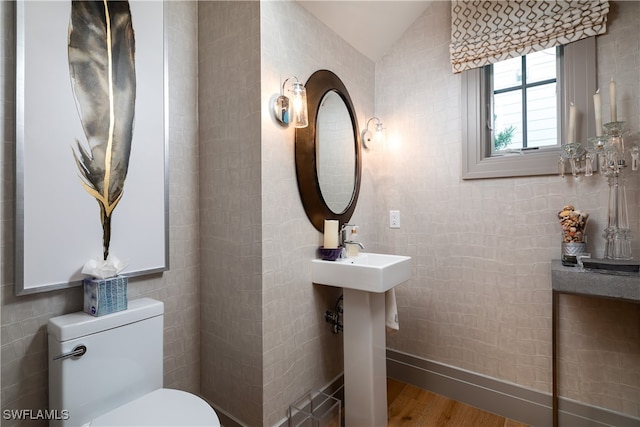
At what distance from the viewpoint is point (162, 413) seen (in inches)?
43.8

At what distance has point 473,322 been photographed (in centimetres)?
189

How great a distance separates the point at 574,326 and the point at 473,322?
48 centimetres

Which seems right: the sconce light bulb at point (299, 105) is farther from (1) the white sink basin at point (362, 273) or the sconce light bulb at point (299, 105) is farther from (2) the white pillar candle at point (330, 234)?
(1) the white sink basin at point (362, 273)

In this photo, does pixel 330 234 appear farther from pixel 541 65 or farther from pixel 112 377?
pixel 541 65

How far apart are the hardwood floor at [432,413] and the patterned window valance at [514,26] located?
2.00 m

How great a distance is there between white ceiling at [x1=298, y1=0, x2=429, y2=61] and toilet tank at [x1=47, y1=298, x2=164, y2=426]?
1.74 metres

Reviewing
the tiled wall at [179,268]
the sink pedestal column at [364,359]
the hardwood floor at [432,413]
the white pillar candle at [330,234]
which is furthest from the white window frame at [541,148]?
the tiled wall at [179,268]

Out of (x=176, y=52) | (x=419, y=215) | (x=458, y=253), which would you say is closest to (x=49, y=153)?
(x=176, y=52)

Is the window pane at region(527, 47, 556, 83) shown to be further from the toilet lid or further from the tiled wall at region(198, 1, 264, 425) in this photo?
the toilet lid

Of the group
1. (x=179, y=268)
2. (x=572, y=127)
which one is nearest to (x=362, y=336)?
(x=179, y=268)

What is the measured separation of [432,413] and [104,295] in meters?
1.79

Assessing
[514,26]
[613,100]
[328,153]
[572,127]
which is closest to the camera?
[613,100]

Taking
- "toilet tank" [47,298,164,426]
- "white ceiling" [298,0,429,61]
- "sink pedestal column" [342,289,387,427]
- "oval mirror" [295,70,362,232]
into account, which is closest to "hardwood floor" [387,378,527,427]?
"sink pedestal column" [342,289,387,427]

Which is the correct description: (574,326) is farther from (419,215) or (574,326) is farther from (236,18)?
(236,18)
